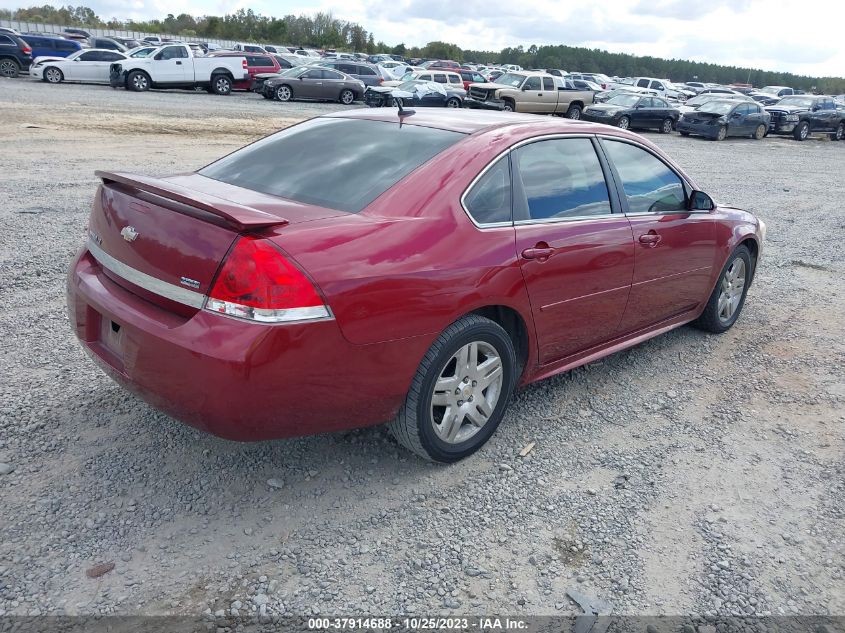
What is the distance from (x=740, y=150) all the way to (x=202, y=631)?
2376cm

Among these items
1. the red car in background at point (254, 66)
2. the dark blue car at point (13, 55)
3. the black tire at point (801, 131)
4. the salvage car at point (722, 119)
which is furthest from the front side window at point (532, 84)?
the dark blue car at point (13, 55)

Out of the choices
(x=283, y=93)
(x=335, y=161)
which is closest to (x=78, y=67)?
(x=283, y=93)

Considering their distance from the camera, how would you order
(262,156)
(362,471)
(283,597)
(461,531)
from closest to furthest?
(283,597), (461,531), (362,471), (262,156)

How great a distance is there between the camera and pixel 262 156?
392cm

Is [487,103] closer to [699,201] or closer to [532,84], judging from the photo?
[532,84]

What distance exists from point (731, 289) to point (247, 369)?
169 inches

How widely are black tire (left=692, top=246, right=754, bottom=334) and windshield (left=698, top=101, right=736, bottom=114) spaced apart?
2178 centimetres

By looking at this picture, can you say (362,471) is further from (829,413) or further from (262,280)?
(829,413)

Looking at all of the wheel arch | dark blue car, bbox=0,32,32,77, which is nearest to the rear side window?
the wheel arch

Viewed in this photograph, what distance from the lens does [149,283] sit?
300 cm

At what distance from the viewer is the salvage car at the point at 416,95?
2691cm

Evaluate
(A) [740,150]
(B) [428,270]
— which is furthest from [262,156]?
(A) [740,150]

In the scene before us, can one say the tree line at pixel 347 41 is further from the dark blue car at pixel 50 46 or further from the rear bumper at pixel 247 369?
the rear bumper at pixel 247 369

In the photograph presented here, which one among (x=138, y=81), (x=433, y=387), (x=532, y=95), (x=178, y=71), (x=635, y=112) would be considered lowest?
(x=138, y=81)
